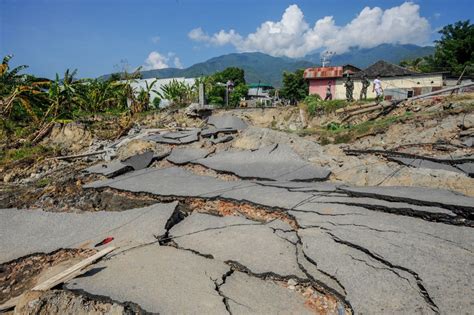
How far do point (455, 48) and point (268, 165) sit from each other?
3255 centimetres

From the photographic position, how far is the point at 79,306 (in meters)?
3.15

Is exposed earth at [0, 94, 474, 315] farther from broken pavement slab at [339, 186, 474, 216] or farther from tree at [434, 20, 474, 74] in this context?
tree at [434, 20, 474, 74]

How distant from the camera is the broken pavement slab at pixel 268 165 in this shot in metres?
7.00

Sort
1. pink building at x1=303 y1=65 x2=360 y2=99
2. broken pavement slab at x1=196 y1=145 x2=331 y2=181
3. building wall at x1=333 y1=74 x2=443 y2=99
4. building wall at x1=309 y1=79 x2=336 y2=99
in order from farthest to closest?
building wall at x1=309 y1=79 x2=336 y2=99 → pink building at x1=303 y1=65 x2=360 y2=99 → building wall at x1=333 y1=74 x2=443 y2=99 → broken pavement slab at x1=196 y1=145 x2=331 y2=181

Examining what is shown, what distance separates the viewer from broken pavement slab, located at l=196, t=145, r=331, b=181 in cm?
700

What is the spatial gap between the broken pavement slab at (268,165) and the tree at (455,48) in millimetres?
28031

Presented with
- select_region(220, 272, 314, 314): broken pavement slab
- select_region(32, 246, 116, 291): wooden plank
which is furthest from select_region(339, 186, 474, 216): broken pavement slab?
select_region(32, 246, 116, 291): wooden plank

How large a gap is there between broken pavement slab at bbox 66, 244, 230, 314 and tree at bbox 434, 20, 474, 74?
32.9m

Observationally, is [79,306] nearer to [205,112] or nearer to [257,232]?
[257,232]

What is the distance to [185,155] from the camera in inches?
383

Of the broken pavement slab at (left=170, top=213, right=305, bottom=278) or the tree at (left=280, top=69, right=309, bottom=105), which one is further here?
the tree at (left=280, top=69, right=309, bottom=105)

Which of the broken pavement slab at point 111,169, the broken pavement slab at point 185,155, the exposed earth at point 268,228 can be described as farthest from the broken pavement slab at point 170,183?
the broken pavement slab at point 185,155

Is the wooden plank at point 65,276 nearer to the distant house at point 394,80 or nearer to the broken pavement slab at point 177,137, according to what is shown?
the broken pavement slab at point 177,137

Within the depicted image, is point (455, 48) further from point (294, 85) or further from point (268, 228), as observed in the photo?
point (268, 228)
